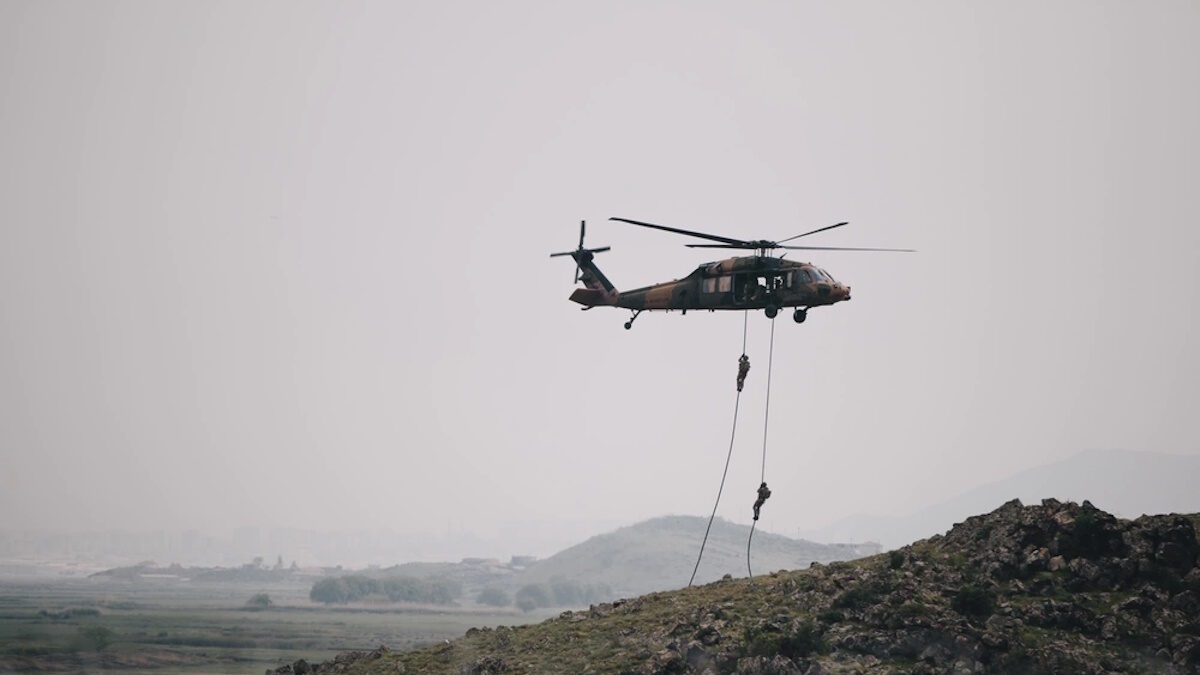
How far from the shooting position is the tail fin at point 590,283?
8756 cm

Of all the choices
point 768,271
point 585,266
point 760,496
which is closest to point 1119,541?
point 760,496

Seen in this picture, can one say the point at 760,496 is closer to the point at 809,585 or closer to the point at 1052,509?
the point at 809,585

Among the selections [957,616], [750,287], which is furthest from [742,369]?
[957,616]

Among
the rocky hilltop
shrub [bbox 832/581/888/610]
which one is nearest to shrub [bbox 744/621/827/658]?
the rocky hilltop

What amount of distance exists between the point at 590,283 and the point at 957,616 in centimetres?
3408

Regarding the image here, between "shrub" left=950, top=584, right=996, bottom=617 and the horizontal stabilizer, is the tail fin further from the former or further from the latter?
"shrub" left=950, top=584, right=996, bottom=617

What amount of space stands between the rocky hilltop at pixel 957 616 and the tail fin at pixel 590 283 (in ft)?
72.8

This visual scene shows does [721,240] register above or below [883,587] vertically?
above

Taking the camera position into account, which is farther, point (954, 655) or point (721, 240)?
point (721, 240)

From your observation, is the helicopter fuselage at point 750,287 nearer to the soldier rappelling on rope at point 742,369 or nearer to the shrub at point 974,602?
the soldier rappelling on rope at point 742,369

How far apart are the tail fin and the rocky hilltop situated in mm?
22181

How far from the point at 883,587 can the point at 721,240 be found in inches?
938

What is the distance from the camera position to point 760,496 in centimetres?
8019

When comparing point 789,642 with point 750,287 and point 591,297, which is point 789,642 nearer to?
point 750,287
